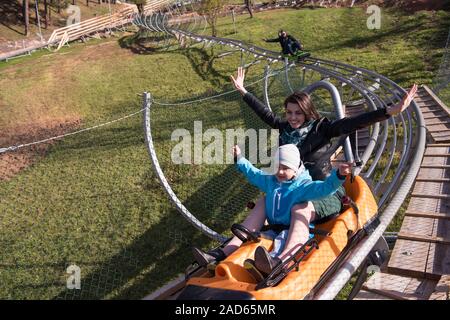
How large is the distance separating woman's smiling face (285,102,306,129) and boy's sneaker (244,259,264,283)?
1440 mm

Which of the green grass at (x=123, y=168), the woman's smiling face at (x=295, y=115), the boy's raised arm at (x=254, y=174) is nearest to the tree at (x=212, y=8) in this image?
the green grass at (x=123, y=168)

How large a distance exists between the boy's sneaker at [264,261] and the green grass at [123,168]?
2485 millimetres

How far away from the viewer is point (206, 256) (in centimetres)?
281

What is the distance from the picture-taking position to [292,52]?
10.7 metres

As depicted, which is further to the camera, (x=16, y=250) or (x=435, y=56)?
(x=435, y=56)

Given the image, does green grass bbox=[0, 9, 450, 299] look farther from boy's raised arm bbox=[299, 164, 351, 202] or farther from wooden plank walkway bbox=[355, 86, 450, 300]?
boy's raised arm bbox=[299, 164, 351, 202]

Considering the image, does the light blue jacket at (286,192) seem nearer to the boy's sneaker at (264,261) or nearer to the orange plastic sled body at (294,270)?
the orange plastic sled body at (294,270)

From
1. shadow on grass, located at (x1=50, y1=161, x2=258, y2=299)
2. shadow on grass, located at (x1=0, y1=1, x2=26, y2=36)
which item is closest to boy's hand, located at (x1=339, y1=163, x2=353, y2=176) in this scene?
shadow on grass, located at (x1=50, y1=161, x2=258, y2=299)

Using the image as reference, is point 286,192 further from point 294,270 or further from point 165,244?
point 165,244

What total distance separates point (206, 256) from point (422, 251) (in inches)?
64.3

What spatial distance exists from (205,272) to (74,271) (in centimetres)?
254

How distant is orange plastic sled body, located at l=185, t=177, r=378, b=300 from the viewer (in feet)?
7.86
